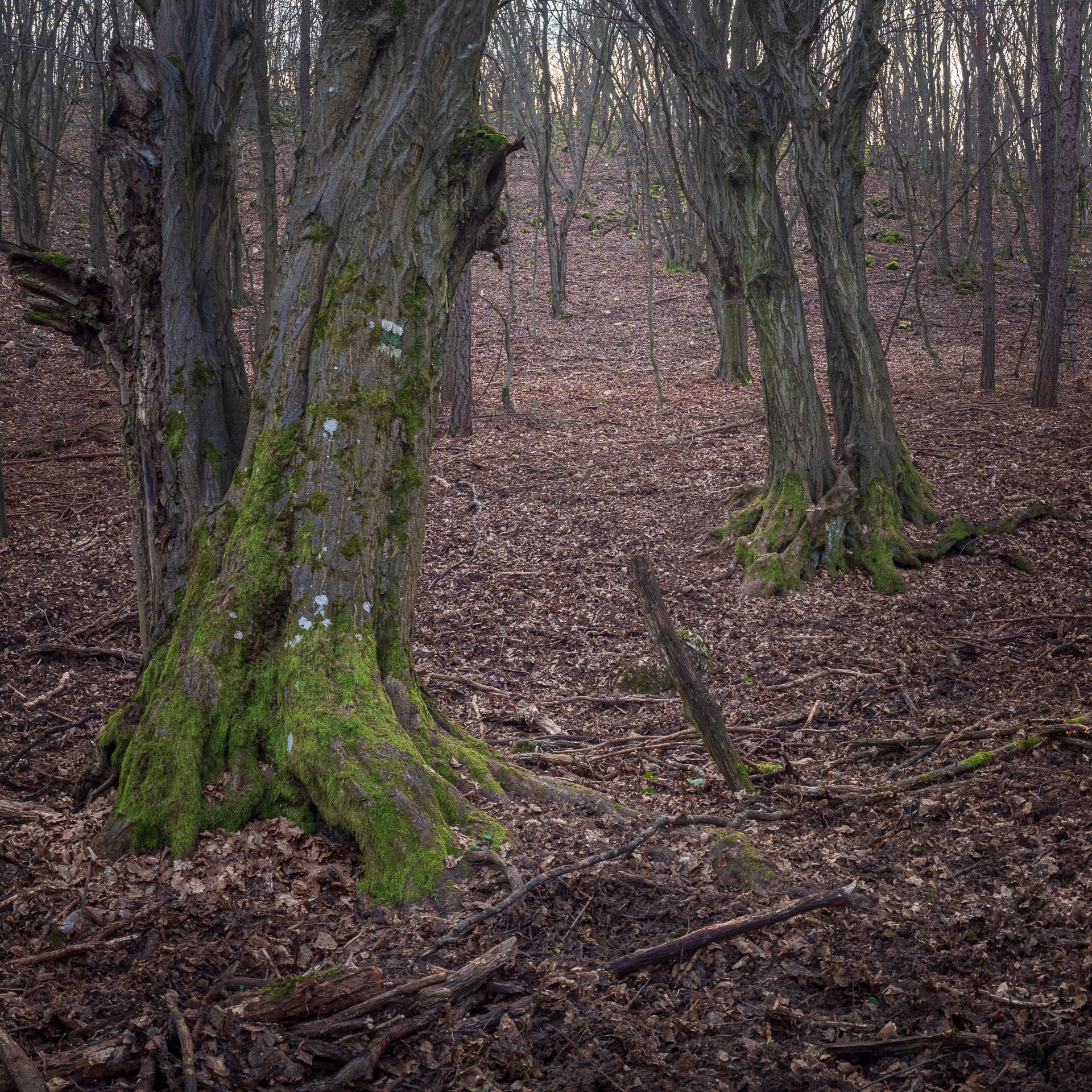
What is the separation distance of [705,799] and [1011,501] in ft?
20.2

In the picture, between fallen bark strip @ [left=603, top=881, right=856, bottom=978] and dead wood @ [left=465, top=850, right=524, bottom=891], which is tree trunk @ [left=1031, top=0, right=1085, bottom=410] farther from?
dead wood @ [left=465, top=850, right=524, bottom=891]

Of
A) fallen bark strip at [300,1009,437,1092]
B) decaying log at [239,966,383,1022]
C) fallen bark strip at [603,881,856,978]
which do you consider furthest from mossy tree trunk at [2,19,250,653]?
fallen bark strip at [603,881,856,978]

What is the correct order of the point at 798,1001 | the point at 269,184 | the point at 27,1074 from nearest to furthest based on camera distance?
the point at 27,1074 → the point at 798,1001 → the point at 269,184

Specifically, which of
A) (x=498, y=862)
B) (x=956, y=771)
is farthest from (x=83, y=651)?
(x=956, y=771)

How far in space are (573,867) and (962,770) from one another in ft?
6.95

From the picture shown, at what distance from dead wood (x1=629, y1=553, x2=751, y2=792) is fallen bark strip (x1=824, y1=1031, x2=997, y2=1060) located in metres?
1.89

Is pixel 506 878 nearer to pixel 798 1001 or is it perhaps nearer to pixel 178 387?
pixel 798 1001

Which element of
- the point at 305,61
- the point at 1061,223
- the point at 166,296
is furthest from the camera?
the point at 1061,223

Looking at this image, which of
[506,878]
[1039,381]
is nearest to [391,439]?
[506,878]

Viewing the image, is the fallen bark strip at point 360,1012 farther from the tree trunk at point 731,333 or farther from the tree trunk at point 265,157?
the tree trunk at point 731,333

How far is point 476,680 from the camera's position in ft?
20.4

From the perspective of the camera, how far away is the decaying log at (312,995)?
235 centimetres

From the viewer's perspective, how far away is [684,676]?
416 centimetres

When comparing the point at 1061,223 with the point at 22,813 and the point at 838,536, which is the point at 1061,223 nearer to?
the point at 838,536
